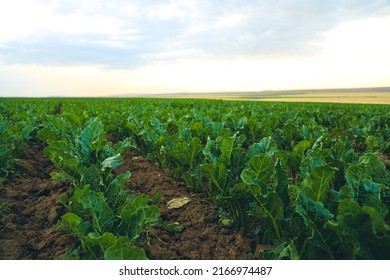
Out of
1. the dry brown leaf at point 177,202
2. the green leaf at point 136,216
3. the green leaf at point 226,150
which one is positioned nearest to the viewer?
the green leaf at point 136,216

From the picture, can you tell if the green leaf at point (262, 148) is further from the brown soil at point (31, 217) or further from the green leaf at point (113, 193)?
the brown soil at point (31, 217)

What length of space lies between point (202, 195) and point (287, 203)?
1.32 meters

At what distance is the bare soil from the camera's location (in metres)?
2.29

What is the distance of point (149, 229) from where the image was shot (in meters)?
2.49

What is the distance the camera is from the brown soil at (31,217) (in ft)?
7.60

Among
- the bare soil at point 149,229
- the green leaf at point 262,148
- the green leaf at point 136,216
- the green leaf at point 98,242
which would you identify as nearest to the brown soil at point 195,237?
the bare soil at point 149,229

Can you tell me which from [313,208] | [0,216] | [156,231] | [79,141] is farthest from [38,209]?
[313,208]

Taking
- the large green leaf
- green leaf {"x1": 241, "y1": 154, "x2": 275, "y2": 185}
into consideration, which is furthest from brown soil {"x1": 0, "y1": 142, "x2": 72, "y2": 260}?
the large green leaf

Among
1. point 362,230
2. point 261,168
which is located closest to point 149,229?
point 261,168

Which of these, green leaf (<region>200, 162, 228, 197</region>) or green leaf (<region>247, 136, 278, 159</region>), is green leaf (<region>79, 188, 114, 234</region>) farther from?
green leaf (<region>247, 136, 278, 159</region>)

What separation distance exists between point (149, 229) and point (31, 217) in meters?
1.15

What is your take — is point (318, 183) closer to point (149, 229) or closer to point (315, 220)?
point (315, 220)

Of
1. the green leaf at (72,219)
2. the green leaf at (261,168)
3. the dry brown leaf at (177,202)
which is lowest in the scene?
the dry brown leaf at (177,202)
